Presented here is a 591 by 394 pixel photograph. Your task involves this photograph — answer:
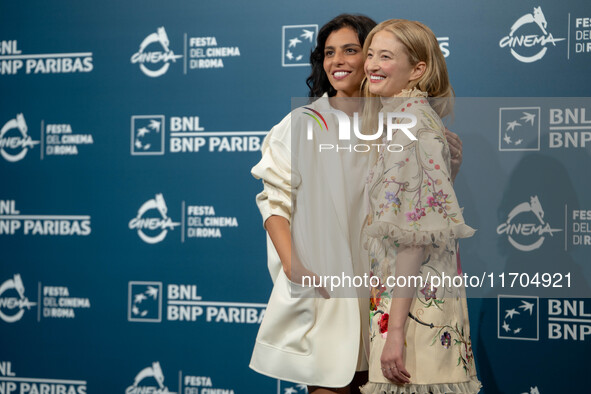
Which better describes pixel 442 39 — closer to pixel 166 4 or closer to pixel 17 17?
pixel 166 4

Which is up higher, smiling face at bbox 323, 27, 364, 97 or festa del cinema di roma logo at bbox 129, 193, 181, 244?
smiling face at bbox 323, 27, 364, 97

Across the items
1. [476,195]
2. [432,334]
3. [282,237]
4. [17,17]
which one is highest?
[17,17]

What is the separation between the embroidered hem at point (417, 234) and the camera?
1682mm

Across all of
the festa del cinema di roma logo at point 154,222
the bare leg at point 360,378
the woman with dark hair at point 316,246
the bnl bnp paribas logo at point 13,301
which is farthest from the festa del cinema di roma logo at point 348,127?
the bnl bnp paribas logo at point 13,301

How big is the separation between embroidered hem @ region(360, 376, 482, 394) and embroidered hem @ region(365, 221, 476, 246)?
37 centimetres

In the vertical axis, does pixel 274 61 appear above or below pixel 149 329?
above

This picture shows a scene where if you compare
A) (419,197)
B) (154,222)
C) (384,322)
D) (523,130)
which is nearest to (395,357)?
(384,322)

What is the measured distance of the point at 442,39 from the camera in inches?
111

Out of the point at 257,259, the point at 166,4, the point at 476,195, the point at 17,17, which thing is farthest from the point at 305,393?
the point at 17,17

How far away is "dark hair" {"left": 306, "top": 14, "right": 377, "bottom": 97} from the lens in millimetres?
2268

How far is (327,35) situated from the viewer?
2322mm

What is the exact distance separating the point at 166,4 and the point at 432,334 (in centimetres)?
215

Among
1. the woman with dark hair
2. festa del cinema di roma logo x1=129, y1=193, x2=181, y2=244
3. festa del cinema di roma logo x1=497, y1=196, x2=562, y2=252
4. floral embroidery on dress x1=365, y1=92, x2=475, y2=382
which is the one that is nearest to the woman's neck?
the woman with dark hair

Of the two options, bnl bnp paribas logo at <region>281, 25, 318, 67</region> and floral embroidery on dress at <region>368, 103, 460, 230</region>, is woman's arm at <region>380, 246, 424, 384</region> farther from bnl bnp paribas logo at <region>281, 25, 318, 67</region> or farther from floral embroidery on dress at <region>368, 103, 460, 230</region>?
bnl bnp paribas logo at <region>281, 25, 318, 67</region>
